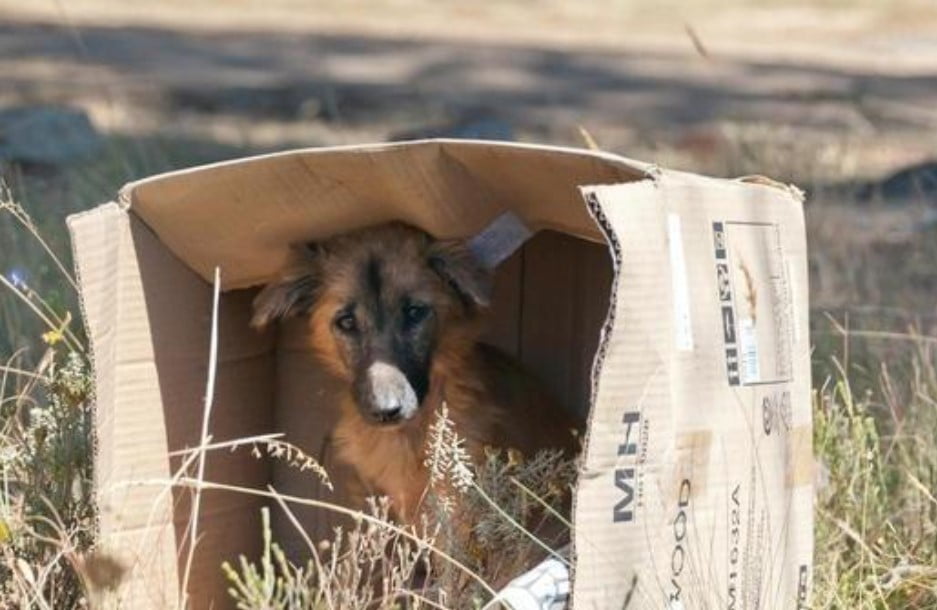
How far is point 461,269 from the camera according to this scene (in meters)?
5.26

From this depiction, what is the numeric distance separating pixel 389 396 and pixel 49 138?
499 centimetres

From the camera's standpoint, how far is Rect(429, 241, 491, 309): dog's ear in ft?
17.2

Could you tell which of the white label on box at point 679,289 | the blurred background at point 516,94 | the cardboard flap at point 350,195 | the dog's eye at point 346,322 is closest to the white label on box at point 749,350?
the white label on box at point 679,289

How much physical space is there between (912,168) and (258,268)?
5054 mm

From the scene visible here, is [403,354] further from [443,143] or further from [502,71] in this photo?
[502,71]

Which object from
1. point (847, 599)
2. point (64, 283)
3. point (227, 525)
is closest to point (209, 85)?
point (64, 283)

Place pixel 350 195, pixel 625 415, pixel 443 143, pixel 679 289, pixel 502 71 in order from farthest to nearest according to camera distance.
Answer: pixel 502 71, pixel 350 195, pixel 443 143, pixel 679 289, pixel 625 415

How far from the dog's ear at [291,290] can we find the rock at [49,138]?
413 centimetres

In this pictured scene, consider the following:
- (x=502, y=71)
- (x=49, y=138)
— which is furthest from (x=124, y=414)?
(x=502, y=71)

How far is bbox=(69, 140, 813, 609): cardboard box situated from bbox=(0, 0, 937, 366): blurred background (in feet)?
2.87

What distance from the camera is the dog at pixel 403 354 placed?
527cm

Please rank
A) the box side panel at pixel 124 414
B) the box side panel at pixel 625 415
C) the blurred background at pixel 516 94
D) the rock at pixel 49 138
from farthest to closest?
the rock at pixel 49 138 < the blurred background at pixel 516 94 < the box side panel at pixel 124 414 < the box side panel at pixel 625 415

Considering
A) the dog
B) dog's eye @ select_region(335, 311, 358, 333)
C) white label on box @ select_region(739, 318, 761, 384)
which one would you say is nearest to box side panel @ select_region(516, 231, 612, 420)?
the dog

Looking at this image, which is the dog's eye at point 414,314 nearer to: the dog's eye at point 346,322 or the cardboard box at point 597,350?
the dog's eye at point 346,322
